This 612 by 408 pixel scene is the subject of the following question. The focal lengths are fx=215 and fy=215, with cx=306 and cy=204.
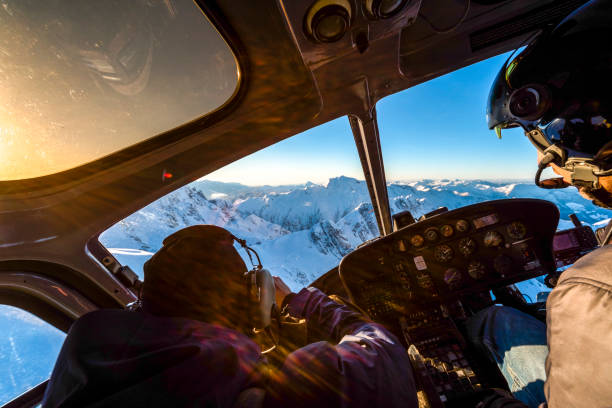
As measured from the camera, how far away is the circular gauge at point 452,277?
195cm

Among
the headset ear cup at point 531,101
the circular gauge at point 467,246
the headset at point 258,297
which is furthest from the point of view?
the circular gauge at point 467,246


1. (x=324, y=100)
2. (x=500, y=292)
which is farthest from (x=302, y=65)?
(x=500, y=292)

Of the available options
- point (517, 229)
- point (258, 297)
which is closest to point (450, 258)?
point (517, 229)

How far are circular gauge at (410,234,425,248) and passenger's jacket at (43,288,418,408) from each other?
4.14 ft

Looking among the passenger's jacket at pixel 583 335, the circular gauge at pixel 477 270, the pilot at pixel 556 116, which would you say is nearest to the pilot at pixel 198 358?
the passenger's jacket at pixel 583 335

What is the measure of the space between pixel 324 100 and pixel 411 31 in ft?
1.87

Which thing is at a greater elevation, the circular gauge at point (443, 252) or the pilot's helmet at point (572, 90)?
the pilot's helmet at point (572, 90)

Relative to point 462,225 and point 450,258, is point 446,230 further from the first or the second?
point 450,258

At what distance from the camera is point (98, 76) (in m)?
1.00

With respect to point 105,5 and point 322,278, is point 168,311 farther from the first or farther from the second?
point 322,278

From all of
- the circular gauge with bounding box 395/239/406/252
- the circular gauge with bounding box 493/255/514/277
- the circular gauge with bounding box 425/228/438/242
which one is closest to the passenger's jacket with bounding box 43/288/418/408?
the circular gauge with bounding box 395/239/406/252

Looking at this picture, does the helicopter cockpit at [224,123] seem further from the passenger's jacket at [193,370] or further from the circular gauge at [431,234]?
the passenger's jacket at [193,370]

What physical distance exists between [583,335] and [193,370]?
999mm

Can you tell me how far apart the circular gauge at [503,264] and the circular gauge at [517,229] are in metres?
0.21
